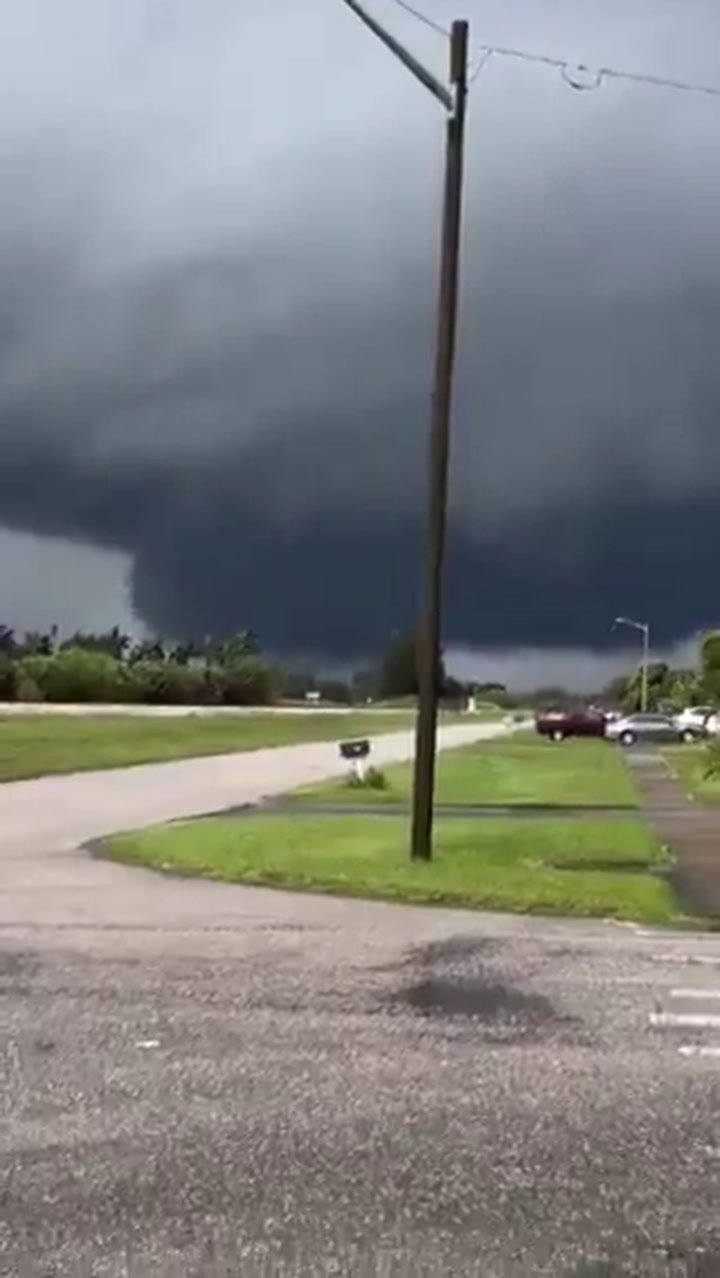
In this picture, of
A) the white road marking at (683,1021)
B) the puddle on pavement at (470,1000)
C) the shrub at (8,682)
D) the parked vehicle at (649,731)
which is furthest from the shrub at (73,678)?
the white road marking at (683,1021)

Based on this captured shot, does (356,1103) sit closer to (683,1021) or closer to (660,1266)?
(660,1266)

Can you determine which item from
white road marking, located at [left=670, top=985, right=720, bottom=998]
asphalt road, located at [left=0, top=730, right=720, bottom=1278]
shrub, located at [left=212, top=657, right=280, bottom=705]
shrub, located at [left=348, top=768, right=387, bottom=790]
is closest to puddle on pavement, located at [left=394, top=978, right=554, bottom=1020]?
asphalt road, located at [left=0, top=730, right=720, bottom=1278]

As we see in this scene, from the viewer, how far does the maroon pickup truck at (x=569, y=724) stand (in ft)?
298

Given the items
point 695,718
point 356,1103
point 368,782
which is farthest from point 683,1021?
point 695,718

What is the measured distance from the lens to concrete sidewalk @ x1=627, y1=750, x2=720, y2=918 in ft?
57.2

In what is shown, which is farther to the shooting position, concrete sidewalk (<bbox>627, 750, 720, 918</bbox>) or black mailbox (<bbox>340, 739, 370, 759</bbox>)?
black mailbox (<bbox>340, 739, 370, 759</bbox>)

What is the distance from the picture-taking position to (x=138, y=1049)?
8.66m

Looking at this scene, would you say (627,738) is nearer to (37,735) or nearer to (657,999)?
(37,735)

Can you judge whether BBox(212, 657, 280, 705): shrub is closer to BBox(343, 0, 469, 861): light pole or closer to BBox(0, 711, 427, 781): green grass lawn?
BBox(0, 711, 427, 781): green grass lawn

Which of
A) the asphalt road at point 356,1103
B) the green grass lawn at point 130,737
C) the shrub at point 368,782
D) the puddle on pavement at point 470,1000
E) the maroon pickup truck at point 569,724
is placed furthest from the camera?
the maroon pickup truck at point 569,724

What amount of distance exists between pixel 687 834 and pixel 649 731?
206ft

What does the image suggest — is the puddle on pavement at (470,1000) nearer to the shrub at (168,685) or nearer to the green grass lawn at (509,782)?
the green grass lawn at (509,782)

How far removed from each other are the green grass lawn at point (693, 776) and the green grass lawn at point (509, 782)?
134 cm

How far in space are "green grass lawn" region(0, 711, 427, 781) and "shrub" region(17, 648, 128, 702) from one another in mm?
18505
